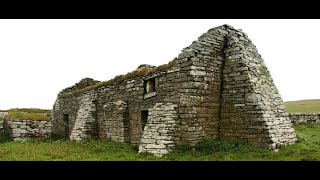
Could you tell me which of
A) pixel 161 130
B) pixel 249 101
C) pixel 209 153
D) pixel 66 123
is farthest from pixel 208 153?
pixel 66 123

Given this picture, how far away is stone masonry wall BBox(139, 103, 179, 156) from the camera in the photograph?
39.1 ft

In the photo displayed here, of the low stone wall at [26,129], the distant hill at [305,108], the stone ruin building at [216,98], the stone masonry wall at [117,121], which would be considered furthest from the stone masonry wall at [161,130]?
the distant hill at [305,108]

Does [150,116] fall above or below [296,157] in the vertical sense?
above

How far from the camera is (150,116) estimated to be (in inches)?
516

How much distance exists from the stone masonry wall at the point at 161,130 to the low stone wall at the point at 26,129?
1249cm

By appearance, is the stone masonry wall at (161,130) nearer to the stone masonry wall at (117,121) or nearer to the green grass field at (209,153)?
the green grass field at (209,153)

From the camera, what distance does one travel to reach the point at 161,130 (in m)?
12.2

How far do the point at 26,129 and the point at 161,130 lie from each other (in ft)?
44.6

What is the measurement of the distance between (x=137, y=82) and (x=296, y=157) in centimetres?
841

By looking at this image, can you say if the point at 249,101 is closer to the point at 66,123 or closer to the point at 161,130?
the point at 161,130

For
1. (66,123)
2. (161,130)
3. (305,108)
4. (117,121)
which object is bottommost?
(161,130)

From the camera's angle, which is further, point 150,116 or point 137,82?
point 137,82
